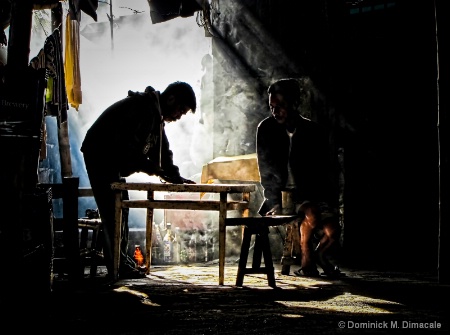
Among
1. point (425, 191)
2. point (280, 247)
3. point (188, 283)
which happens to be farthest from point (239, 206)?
point (425, 191)

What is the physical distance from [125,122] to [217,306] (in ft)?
9.15

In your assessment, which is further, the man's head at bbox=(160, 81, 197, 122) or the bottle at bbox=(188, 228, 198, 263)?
the bottle at bbox=(188, 228, 198, 263)

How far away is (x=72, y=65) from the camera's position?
9594 millimetres

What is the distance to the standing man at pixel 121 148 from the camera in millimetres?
5453

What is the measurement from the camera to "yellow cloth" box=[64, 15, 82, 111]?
9570 mm

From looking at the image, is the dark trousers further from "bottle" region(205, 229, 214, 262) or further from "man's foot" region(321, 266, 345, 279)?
"bottle" region(205, 229, 214, 262)

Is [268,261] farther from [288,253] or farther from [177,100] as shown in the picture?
[177,100]

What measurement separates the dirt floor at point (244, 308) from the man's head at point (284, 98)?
8.13 ft

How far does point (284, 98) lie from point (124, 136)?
2448 millimetres

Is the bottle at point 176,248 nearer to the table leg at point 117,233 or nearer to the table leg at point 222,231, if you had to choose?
the table leg at point 117,233

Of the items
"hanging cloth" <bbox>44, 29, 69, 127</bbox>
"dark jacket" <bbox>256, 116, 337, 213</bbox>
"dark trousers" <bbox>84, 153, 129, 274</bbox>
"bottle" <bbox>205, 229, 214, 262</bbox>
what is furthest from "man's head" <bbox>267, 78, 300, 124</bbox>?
"hanging cloth" <bbox>44, 29, 69, 127</bbox>

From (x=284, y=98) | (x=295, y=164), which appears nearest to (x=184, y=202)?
(x=295, y=164)

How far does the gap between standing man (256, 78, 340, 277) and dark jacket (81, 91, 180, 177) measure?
71.5 inches

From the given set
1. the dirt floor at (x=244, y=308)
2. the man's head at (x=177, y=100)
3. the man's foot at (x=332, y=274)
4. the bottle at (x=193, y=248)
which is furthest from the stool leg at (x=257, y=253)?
the bottle at (x=193, y=248)
